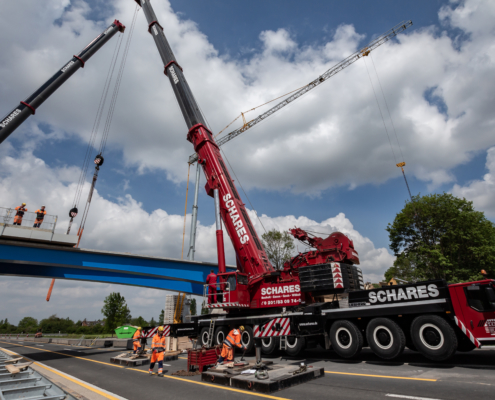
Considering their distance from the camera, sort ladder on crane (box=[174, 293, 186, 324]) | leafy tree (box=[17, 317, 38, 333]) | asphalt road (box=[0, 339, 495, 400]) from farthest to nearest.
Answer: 1. leafy tree (box=[17, 317, 38, 333])
2. ladder on crane (box=[174, 293, 186, 324])
3. asphalt road (box=[0, 339, 495, 400])

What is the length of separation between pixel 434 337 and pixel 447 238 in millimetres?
27171

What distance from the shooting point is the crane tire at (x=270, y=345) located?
38.5 ft

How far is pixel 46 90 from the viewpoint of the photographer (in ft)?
50.7

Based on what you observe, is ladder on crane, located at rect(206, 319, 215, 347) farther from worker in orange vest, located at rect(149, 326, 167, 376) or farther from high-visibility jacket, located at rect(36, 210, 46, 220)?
high-visibility jacket, located at rect(36, 210, 46, 220)

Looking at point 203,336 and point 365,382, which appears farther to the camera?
point 203,336

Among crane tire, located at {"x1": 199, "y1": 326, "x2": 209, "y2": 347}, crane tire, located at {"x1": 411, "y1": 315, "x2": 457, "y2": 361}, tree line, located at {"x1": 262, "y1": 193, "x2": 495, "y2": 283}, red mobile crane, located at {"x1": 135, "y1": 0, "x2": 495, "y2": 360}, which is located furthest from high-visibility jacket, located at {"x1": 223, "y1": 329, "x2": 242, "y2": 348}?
tree line, located at {"x1": 262, "y1": 193, "x2": 495, "y2": 283}

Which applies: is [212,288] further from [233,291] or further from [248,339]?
[248,339]

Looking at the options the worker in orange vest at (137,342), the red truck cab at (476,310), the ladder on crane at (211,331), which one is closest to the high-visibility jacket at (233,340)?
the ladder on crane at (211,331)

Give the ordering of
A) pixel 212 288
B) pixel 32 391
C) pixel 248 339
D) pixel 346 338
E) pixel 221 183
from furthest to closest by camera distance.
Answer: pixel 221 183
pixel 212 288
pixel 248 339
pixel 346 338
pixel 32 391

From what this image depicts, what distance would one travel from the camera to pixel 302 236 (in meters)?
13.8

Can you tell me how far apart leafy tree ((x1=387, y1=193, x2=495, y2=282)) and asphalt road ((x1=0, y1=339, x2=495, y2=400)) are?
22855 mm

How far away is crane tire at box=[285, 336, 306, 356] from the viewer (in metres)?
10.8

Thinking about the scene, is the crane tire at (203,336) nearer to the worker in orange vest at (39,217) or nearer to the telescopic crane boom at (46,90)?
the worker in orange vest at (39,217)

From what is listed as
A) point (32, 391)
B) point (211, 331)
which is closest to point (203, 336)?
point (211, 331)
